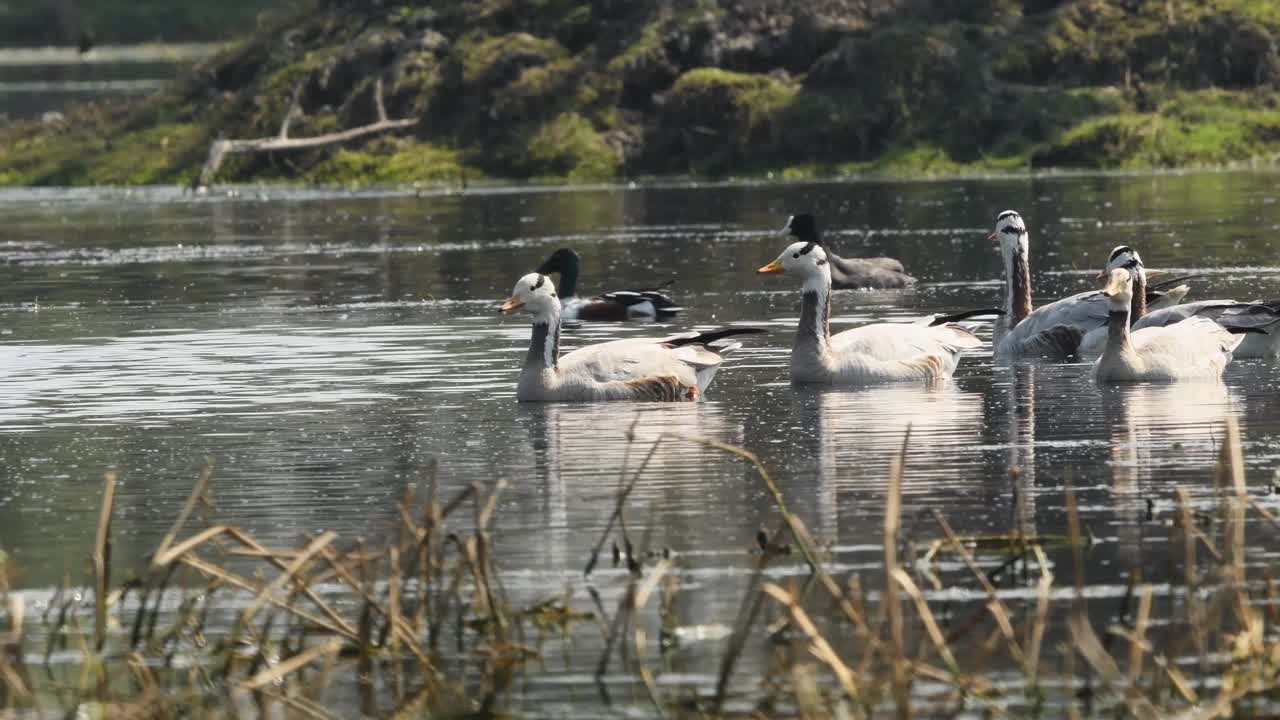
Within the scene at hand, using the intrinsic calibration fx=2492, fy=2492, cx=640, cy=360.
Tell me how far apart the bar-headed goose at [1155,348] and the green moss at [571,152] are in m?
50.4

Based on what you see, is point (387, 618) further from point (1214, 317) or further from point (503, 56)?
point (503, 56)

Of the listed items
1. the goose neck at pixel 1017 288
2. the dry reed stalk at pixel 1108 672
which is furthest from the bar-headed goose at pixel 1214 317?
the dry reed stalk at pixel 1108 672

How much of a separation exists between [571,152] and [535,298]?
169 feet

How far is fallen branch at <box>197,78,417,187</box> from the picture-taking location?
3014 inches

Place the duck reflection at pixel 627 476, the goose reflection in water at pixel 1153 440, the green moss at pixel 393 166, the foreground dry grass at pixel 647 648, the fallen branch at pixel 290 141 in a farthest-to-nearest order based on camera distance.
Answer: the fallen branch at pixel 290 141 → the green moss at pixel 393 166 → the goose reflection in water at pixel 1153 440 → the duck reflection at pixel 627 476 → the foreground dry grass at pixel 647 648

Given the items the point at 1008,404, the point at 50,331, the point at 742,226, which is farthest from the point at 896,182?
the point at 1008,404

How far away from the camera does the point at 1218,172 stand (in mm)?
66938

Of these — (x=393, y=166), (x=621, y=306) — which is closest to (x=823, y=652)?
(x=621, y=306)

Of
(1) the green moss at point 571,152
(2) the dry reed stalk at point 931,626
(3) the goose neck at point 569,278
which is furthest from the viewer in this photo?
(1) the green moss at point 571,152

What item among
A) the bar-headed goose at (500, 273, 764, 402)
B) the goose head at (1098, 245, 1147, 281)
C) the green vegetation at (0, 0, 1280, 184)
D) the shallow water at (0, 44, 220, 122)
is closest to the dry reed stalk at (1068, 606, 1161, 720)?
the bar-headed goose at (500, 273, 764, 402)

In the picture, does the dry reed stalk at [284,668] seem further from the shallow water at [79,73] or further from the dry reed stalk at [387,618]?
the shallow water at [79,73]

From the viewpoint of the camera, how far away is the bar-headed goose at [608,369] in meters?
23.5

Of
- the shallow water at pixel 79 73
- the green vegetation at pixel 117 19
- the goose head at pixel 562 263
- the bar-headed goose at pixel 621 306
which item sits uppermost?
the green vegetation at pixel 117 19

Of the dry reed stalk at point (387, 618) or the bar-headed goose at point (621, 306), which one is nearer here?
the dry reed stalk at point (387, 618)
